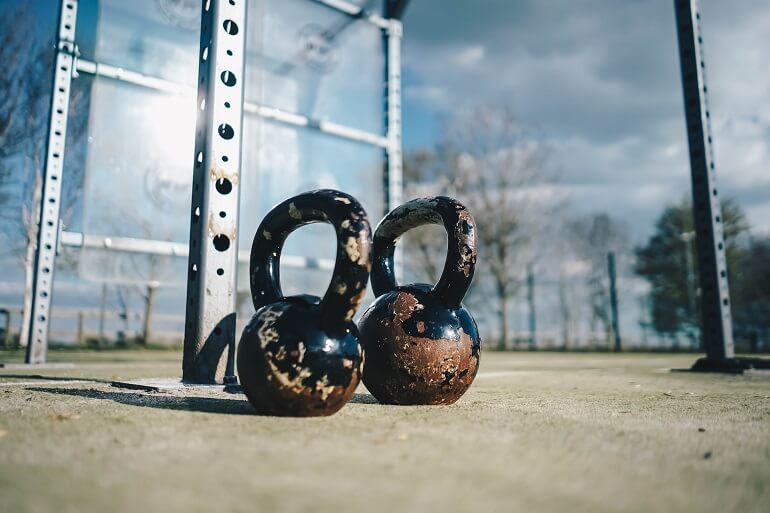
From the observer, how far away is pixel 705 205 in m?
7.22

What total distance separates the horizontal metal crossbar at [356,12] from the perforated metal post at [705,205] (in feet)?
15.5

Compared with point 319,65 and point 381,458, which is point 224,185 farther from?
point 319,65

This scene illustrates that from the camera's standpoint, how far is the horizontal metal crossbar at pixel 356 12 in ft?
31.5

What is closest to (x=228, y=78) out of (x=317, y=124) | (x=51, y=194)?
(x=51, y=194)

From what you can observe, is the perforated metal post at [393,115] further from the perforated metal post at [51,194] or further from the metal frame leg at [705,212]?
the perforated metal post at [51,194]

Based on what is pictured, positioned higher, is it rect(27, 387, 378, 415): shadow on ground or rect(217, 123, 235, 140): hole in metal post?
rect(217, 123, 235, 140): hole in metal post

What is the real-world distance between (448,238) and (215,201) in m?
1.82

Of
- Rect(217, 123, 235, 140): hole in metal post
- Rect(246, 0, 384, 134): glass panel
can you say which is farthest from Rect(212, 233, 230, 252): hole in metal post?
Rect(246, 0, 384, 134): glass panel

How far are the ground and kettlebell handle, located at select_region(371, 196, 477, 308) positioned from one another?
2.27 ft

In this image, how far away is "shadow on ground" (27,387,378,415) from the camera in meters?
3.08

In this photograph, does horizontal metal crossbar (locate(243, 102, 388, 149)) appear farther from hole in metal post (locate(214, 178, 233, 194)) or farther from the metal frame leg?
the metal frame leg

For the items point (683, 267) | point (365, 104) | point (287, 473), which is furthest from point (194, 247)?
point (683, 267)

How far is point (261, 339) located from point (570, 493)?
168 centimetres

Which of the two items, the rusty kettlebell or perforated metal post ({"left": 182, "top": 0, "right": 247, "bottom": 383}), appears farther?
perforated metal post ({"left": 182, "top": 0, "right": 247, "bottom": 383})
